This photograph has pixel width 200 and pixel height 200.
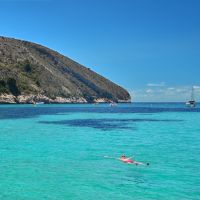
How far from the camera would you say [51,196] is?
866 inches

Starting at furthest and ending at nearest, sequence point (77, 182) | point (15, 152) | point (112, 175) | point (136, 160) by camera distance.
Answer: point (15, 152), point (136, 160), point (112, 175), point (77, 182)

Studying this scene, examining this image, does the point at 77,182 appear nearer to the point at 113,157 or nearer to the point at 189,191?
the point at 189,191

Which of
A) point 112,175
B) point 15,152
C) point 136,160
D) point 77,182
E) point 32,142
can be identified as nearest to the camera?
point 77,182

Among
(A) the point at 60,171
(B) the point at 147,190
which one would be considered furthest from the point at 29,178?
(B) the point at 147,190

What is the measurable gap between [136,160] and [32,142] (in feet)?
54.3

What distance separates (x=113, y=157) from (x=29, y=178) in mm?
10723

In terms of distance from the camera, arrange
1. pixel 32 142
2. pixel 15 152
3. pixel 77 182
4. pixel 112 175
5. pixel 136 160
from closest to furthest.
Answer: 1. pixel 77 182
2. pixel 112 175
3. pixel 136 160
4. pixel 15 152
5. pixel 32 142

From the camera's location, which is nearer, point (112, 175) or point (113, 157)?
point (112, 175)

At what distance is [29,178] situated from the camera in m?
26.0

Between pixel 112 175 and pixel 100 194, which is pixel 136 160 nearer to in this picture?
pixel 112 175

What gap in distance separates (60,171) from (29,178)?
2952mm

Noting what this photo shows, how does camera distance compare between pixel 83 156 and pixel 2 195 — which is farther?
pixel 83 156

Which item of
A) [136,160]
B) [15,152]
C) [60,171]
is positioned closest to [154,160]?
[136,160]

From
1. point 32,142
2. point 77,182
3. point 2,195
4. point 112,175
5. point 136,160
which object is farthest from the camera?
point 32,142
